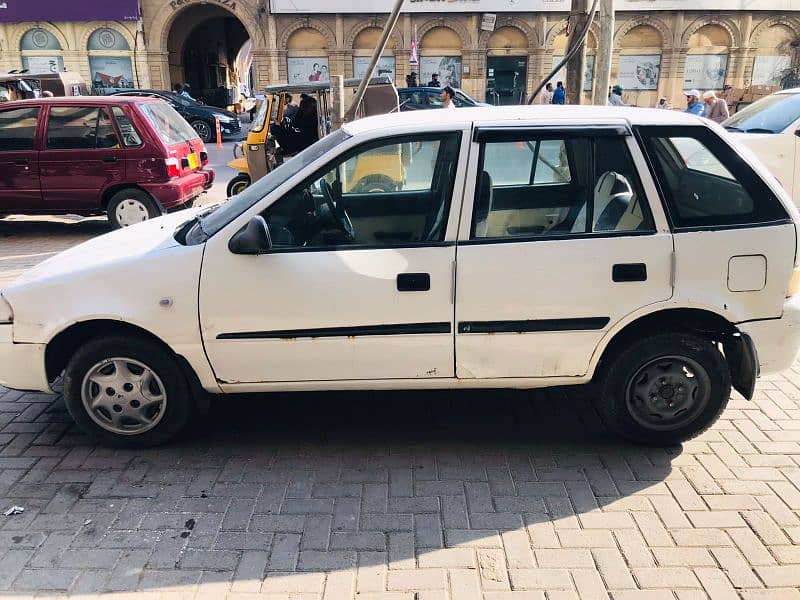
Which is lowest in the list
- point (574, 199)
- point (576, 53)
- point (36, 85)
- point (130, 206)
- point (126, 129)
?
point (130, 206)

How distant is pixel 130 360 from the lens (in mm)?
3607

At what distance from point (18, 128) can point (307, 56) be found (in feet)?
86.0

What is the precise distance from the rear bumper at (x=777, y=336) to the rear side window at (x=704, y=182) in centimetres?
50

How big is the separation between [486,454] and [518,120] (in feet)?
5.89

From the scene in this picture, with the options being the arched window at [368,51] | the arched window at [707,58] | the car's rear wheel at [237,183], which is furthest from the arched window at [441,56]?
the car's rear wheel at [237,183]

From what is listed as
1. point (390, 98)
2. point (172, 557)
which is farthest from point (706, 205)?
point (390, 98)

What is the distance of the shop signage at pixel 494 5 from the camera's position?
32062 millimetres

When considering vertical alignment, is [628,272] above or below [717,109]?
below

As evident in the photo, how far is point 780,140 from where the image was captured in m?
9.07

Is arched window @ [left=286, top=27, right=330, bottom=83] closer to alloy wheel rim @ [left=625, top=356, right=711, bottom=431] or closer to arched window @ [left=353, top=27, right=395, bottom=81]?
arched window @ [left=353, top=27, right=395, bottom=81]

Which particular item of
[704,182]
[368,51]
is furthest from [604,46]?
[368,51]

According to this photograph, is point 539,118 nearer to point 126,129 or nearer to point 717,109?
point 126,129

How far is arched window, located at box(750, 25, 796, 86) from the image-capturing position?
33.3m

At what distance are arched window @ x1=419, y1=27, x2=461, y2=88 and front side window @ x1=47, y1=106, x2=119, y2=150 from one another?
26088 millimetres
